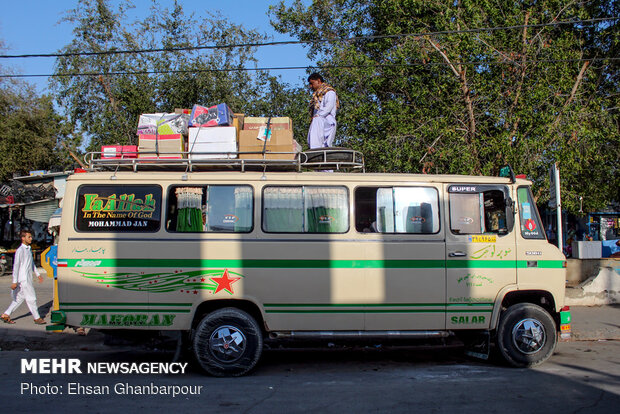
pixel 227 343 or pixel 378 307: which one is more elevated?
pixel 378 307

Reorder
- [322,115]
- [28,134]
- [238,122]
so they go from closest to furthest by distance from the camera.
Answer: [238,122], [322,115], [28,134]

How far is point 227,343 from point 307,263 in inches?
56.9

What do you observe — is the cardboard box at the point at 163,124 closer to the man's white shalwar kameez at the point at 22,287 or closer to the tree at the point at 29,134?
the man's white shalwar kameez at the point at 22,287

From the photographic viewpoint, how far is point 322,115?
9.00 m

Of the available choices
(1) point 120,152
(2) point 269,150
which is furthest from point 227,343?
(1) point 120,152

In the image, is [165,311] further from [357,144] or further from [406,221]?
[357,144]

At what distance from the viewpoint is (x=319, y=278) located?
6.86m

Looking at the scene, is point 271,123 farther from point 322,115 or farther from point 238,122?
point 322,115

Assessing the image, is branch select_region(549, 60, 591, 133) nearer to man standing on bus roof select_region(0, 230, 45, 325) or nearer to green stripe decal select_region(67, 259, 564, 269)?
green stripe decal select_region(67, 259, 564, 269)

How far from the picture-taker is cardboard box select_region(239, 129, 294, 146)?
7.53 m

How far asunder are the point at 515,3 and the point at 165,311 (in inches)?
448

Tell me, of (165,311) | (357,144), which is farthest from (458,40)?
(165,311)

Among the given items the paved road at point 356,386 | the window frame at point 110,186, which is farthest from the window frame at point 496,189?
the window frame at point 110,186

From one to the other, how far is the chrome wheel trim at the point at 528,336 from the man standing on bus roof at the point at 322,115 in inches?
165
